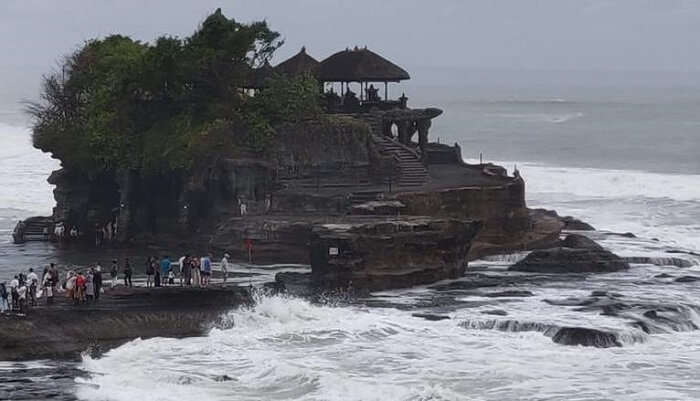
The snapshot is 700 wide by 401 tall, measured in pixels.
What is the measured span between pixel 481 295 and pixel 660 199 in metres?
33.0

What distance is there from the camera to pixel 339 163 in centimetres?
5378

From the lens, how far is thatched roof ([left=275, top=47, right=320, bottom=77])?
5778 cm

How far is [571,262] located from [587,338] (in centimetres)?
1105

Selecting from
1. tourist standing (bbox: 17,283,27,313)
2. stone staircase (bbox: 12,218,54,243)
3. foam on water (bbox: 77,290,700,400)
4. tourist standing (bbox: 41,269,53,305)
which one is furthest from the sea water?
tourist standing (bbox: 41,269,53,305)

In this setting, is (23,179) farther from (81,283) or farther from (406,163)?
(81,283)

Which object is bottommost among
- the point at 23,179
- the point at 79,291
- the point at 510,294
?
the point at 510,294

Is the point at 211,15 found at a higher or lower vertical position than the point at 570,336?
higher

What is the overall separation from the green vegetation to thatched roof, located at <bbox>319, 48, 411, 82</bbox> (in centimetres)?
238

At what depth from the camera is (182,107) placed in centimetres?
5616

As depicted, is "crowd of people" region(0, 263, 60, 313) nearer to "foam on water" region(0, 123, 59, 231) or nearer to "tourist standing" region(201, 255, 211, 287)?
"tourist standing" region(201, 255, 211, 287)

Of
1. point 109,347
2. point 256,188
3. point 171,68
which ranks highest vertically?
point 171,68

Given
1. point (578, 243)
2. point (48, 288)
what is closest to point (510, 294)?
point (578, 243)

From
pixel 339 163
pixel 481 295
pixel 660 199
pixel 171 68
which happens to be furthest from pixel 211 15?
pixel 660 199

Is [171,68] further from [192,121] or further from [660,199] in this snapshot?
[660,199]
